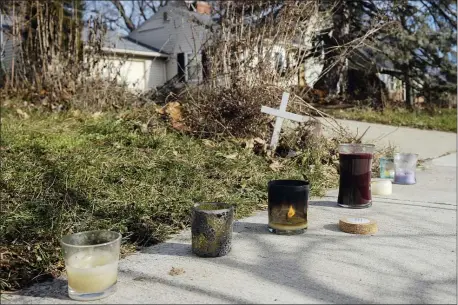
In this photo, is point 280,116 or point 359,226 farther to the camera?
point 280,116

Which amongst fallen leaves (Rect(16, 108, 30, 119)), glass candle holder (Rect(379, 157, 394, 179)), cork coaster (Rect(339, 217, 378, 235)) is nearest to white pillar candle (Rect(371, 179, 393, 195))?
glass candle holder (Rect(379, 157, 394, 179))

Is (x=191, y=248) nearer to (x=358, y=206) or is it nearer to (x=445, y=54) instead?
(x=358, y=206)

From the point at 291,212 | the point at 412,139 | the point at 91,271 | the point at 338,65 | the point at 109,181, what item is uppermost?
the point at 338,65

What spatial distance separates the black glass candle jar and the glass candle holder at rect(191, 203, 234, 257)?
0.45 metres

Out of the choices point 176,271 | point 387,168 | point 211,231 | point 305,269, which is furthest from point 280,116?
point 176,271

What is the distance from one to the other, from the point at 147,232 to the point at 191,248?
1.39ft

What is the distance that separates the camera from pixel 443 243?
2.77 metres

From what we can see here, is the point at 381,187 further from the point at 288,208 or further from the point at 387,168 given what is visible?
the point at 288,208

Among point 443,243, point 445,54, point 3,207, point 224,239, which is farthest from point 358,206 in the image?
point 445,54

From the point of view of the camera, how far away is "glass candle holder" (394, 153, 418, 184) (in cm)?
476

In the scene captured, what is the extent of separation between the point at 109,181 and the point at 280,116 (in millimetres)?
2470

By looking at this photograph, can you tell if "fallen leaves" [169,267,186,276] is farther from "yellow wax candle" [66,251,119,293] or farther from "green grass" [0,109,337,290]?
"green grass" [0,109,337,290]

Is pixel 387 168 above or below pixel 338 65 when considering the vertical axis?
below

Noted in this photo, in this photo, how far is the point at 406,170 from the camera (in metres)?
4.77
